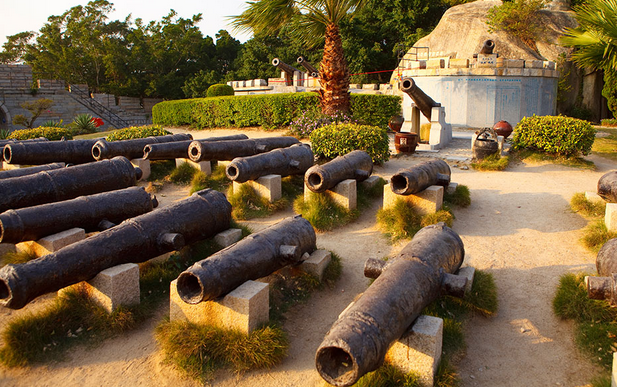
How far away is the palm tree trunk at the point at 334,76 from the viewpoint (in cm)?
1339

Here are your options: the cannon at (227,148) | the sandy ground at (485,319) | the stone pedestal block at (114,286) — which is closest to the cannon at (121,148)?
the cannon at (227,148)

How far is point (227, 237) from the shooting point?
5.93 m

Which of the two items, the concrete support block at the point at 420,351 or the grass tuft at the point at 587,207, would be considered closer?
the concrete support block at the point at 420,351

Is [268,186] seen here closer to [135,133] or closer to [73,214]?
[73,214]

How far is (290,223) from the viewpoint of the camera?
544 centimetres

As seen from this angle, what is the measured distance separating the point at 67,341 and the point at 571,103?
27071 mm

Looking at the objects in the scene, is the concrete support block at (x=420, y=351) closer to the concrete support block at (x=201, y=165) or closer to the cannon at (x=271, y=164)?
the cannon at (x=271, y=164)

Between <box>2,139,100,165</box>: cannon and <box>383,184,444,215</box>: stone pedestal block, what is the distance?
20.9ft

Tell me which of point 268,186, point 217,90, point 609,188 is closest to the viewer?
point 609,188

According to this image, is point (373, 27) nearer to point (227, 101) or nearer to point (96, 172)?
point (227, 101)

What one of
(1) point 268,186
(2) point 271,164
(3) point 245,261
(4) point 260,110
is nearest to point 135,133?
(2) point 271,164

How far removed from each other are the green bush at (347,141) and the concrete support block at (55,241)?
228 inches

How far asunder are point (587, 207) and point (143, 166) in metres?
8.49

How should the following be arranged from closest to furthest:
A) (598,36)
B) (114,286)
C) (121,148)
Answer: (114,286), (121,148), (598,36)
